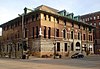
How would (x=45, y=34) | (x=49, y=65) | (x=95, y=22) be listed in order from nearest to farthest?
(x=49, y=65), (x=45, y=34), (x=95, y=22)

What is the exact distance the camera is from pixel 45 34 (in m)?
→ 53.4

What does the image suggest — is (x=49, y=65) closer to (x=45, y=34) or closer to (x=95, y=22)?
(x=45, y=34)

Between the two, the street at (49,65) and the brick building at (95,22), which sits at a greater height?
the brick building at (95,22)

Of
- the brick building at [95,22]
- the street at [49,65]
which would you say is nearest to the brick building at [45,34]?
the street at [49,65]

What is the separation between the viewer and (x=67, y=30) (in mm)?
61281

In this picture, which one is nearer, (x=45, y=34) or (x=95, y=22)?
(x=45, y=34)

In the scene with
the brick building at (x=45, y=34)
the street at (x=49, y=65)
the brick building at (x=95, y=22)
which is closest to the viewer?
the street at (x=49, y=65)

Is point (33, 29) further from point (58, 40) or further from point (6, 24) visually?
point (6, 24)

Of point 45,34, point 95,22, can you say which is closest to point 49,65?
point 45,34

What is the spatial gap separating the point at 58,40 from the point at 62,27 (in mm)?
4295

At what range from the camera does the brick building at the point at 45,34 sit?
2073 inches

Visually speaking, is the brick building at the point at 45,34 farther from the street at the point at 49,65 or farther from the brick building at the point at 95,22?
the brick building at the point at 95,22

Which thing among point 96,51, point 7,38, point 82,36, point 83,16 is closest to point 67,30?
point 82,36

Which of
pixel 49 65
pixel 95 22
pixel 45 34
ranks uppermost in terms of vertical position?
pixel 95 22
